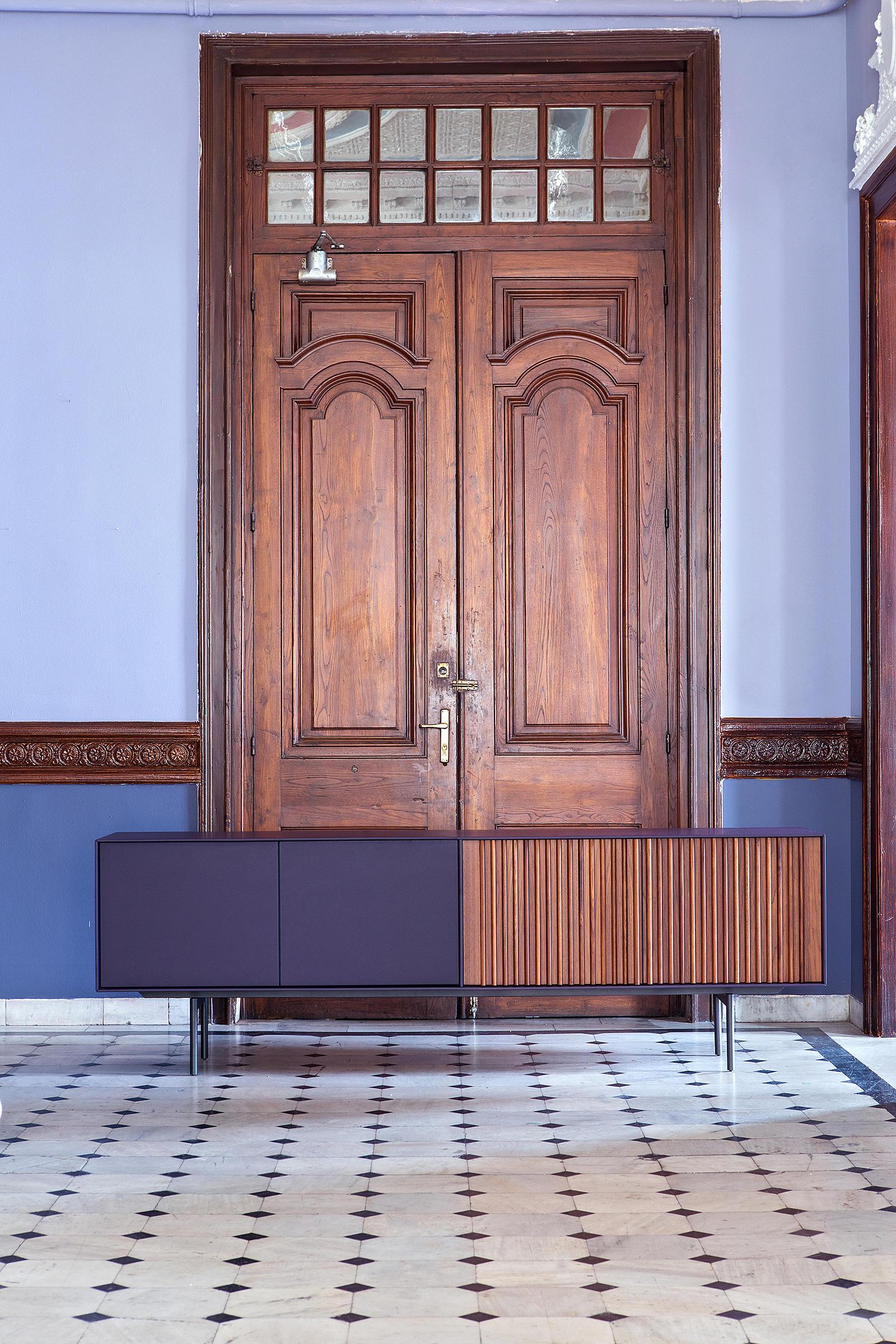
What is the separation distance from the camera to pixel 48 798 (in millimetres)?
4984

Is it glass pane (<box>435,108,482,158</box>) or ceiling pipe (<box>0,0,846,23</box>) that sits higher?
ceiling pipe (<box>0,0,846,23</box>)

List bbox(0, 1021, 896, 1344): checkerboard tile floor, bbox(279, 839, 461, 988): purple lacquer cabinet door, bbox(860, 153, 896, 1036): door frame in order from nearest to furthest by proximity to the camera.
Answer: bbox(0, 1021, 896, 1344): checkerboard tile floor, bbox(279, 839, 461, 988): purple lacquer cabinet door, bbox(860, 153, 896, 1036): door frame

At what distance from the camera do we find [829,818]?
16.5 feet

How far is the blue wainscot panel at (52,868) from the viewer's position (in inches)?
196

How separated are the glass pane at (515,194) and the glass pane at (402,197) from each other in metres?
0.27

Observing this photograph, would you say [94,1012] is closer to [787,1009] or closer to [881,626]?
[787,1009]

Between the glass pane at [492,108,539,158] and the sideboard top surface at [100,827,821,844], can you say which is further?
the glass pane at [492,108,539,158]

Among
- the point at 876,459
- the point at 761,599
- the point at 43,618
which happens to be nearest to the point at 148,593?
the point at 43,618

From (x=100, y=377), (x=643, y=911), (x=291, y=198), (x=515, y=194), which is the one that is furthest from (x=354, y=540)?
(x=643, y=911)

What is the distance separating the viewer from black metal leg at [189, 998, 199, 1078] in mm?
4339

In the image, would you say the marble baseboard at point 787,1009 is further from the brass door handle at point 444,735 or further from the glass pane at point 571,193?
the glass pane at point 571,193

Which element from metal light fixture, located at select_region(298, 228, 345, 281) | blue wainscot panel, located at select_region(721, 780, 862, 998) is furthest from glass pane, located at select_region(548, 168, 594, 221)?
blue wainscot panel, located at select_region(721, 780, 862, 998)

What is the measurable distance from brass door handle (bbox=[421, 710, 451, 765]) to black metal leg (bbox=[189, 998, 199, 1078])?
1.27 meters

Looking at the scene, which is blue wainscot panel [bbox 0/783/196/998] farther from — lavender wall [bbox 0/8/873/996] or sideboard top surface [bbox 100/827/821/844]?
sideboard top surface [bbox 100/827/821/844]
